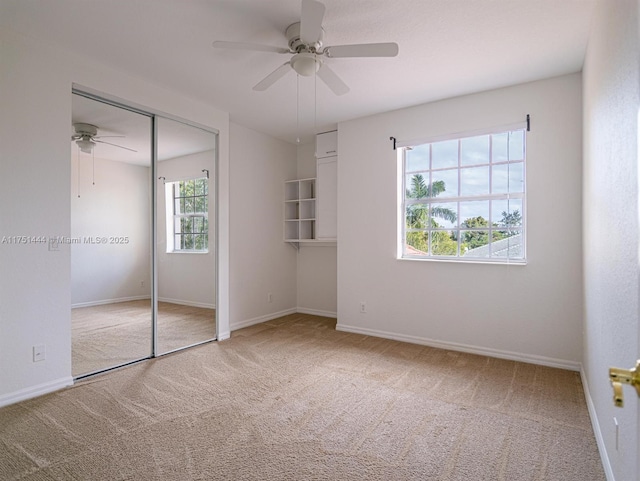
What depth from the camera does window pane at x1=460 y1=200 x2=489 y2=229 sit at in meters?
3.56

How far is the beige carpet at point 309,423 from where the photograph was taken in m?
1.77

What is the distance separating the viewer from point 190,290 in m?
3.79

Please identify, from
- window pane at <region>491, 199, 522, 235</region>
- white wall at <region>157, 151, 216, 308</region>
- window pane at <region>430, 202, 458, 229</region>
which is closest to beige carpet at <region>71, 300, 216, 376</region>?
white wall at <region>157, 151, 216, 308</region>

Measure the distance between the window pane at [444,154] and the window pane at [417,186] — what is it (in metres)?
0.18

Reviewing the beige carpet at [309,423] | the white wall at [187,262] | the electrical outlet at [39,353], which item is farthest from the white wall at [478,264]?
the electrical outlet at [39,353]

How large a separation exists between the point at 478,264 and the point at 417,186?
→ 1.12 metres

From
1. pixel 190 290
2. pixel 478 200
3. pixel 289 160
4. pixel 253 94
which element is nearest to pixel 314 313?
pixel 190 290

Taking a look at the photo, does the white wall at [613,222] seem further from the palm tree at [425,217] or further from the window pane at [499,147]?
the palm tree at [425,217]

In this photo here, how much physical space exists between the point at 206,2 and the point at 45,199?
1.90m

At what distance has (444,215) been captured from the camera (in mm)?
3820

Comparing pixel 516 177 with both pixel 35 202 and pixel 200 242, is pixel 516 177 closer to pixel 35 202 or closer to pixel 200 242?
pixel 200 242

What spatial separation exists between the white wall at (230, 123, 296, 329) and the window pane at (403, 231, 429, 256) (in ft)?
6.71

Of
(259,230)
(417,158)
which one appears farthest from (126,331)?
(417,158)

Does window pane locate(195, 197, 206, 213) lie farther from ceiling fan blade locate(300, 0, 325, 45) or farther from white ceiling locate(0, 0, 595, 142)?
ceiling fan blade locate(300, 0, 325, 45)
